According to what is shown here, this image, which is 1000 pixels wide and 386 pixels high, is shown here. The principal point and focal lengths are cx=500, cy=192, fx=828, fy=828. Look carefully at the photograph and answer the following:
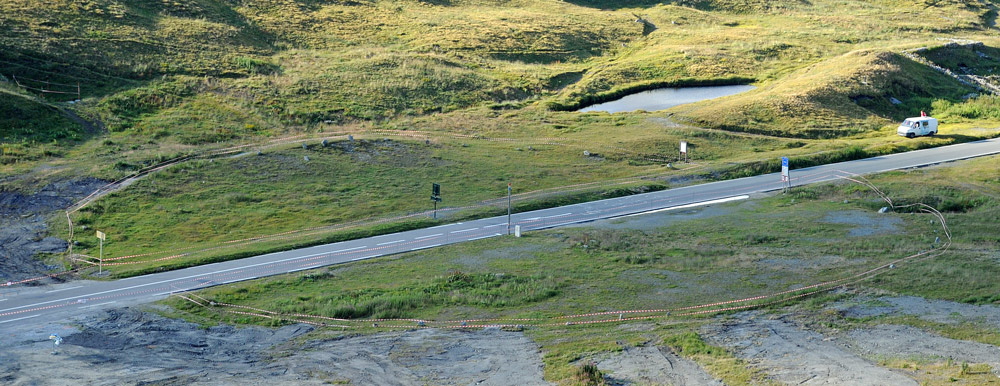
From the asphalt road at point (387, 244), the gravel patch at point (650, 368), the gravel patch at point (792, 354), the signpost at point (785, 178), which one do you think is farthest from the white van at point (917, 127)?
the gravel patch at point (650, 368)

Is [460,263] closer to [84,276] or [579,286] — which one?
[579,286]

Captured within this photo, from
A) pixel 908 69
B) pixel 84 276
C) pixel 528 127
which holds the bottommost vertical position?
Result: pixel 84 276

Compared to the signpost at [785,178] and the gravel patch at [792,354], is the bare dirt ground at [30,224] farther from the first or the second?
the signpost at [785,178]

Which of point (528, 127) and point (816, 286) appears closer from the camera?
point (816, 286)

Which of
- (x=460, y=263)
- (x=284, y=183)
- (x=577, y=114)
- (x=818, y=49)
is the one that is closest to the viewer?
(x=460, y=263)

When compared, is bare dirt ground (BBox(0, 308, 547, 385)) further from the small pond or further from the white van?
the small pond

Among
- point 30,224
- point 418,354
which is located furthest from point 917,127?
point 30,224

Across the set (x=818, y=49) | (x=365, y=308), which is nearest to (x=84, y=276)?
(x=365, y=308)

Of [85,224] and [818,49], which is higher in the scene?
[818,49]
